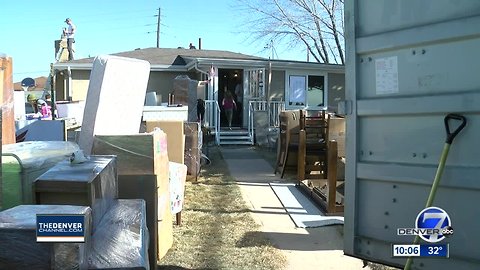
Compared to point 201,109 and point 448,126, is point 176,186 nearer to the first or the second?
point 448,126

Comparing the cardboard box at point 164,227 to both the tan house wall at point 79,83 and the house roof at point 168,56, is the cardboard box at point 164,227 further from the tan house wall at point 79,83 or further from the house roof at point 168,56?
the tan house wall at point 79,83

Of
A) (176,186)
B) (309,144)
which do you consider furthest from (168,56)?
(176,186)

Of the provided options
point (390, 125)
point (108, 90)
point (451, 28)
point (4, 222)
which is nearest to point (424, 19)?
point (451, 28)

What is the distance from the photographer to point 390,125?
2549 millimetres

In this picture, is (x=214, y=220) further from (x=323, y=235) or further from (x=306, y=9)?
(x=306, y=9)

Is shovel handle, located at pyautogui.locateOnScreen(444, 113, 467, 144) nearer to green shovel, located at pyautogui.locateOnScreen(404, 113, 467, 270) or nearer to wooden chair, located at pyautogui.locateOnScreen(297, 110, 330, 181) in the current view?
green shovel, located at pyautogui.locateOnScreen(404, 113, 467, 270)

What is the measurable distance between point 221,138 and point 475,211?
14345 millimetres

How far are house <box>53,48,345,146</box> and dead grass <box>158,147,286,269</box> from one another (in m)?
9.23

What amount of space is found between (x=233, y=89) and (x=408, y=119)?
17199 mm

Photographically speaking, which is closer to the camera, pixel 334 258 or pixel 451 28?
pixel 451 28

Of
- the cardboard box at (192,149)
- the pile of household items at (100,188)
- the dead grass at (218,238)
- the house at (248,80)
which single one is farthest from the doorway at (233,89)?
the pile of household items at (100,188)

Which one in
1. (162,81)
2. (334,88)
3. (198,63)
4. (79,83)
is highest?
(198,63)

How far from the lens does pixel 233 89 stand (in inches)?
768

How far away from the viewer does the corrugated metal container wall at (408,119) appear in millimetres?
2174
